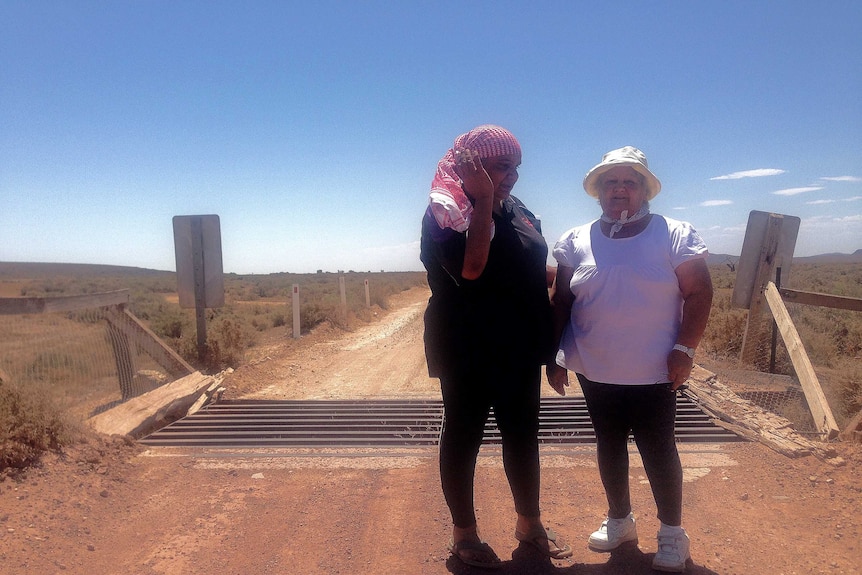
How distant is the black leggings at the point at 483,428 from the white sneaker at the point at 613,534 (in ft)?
1.19

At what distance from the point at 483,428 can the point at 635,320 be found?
79cm

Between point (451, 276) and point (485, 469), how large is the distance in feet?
6.69

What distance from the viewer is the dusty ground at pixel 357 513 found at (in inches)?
109

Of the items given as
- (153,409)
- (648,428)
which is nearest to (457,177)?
Answer: (648,428)

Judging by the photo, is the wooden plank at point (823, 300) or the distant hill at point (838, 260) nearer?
the wooden plank at point (823, 300)

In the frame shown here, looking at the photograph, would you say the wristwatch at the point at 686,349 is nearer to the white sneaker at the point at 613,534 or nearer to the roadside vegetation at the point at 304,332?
the white sneaker at the point at 613,534

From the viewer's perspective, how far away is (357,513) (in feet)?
11.0

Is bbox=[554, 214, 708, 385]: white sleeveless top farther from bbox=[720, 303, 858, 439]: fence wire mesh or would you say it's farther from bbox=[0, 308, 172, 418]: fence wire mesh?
bbox=[0, 308, 172, 418]: fence wire mesh

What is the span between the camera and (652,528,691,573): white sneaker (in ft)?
8.39

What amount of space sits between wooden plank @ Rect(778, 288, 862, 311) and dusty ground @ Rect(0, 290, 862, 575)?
1224mm

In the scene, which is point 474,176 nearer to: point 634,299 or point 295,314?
point 634,299

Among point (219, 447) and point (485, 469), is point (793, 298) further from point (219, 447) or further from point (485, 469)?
point (219, 447)

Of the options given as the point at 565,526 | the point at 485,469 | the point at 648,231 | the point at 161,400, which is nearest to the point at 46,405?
the point at 161,400

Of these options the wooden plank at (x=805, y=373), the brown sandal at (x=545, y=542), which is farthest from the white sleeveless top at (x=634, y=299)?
the wooden plank at (x=805, y=373)
